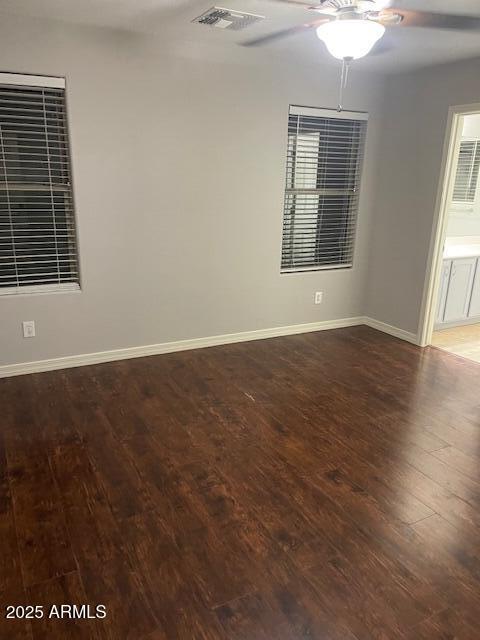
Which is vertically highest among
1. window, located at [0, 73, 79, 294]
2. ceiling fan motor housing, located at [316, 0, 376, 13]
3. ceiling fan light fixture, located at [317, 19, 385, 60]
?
ceiling fan motor housing, located at [316, 0, 376, 13]

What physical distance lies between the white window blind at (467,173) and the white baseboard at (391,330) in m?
1.74

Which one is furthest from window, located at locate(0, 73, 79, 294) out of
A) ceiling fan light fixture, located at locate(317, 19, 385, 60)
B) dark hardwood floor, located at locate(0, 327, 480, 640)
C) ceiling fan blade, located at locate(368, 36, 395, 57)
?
ceiling fan blade, located at locate(368, 36, 395, 57)

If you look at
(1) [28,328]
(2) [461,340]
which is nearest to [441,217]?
(2) [461,340]

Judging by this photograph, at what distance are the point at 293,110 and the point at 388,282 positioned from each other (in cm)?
192

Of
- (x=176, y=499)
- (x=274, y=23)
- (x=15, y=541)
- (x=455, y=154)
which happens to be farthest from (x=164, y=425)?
(x=455, y=154)

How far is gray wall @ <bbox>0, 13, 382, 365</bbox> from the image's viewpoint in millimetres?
3494

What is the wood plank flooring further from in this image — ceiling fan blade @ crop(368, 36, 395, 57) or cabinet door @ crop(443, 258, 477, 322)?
ceiling fan blade @ crop(368, 36, 395, 57)

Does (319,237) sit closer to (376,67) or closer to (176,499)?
(376,67)

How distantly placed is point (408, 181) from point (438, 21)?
1.89 metres

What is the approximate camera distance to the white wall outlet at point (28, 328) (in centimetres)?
364

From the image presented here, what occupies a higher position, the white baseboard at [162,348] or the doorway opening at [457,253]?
the doorway opening at [457,253]

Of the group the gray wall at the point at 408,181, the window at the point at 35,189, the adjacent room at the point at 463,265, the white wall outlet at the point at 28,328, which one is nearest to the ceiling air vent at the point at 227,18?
the window at the point at 35,189

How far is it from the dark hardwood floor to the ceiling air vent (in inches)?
95.5

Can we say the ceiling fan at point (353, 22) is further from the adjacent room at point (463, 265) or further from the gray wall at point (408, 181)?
the adjacent room at point (463, 265)
